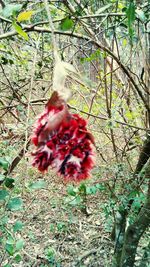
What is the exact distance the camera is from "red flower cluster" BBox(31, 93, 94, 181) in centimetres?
37

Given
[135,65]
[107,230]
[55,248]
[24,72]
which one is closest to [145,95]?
[135,65]

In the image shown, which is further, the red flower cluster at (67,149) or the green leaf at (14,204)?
the green leaf at (14,204)

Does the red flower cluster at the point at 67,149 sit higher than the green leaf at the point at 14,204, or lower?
higher

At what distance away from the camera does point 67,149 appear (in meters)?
0.39

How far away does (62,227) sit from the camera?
9.08 feet

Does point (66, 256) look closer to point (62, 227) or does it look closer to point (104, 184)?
point (62, 227)

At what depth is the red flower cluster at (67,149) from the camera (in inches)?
14.7

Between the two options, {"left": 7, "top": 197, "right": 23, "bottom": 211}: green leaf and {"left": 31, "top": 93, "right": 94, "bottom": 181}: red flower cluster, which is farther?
{"left": 7, "top": 197, "right": 23, "bottom": 211}: green leaf

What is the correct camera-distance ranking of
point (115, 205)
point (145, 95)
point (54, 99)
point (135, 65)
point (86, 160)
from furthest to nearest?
point (135, 65), point (115, 205), point (145, 95), point (86, 160), point (54, 99)

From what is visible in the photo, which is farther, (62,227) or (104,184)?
(62,227)

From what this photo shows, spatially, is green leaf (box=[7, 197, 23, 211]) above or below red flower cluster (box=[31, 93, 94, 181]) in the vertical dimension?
below

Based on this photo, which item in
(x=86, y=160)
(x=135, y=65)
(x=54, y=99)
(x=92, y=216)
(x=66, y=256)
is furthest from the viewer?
(x=92, y=216)

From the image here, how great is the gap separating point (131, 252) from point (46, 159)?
1.80 metres

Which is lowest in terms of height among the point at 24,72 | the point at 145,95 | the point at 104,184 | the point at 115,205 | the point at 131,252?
the point at 131,252
